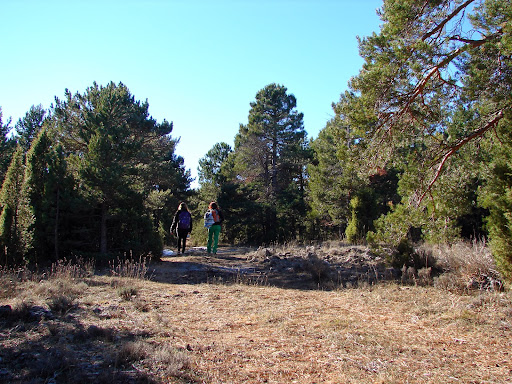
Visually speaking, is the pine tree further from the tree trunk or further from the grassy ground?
the grassy ground

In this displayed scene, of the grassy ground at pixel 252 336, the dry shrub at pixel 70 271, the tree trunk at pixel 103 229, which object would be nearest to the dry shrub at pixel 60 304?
the grassy ground at pixel 252 336

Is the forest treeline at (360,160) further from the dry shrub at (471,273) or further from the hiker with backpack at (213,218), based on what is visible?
the hiker with backpack at (213,218)

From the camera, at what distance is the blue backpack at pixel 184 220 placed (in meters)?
11.5

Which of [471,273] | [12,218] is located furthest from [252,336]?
[12,218]

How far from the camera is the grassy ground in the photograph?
337cm

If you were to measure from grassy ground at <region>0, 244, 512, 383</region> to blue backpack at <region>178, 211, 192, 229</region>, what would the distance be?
14.5ft

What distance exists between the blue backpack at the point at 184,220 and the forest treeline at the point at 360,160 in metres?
0.90

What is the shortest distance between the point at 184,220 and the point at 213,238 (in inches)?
59.5

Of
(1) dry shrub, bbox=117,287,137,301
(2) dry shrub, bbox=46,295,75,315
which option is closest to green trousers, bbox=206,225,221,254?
(1) dry shrub, bbox=117,287,137,301

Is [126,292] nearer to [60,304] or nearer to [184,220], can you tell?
[60,304]

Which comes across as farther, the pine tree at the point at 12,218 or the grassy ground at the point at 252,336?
the pine tree at the point at 12,218

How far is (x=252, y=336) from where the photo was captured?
15.1 ft

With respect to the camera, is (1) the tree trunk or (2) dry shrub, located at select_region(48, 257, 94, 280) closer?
(2) dry shrub, located at select_region(48, 257, 94, 280)

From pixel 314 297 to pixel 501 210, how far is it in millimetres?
3539
